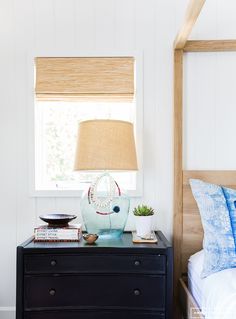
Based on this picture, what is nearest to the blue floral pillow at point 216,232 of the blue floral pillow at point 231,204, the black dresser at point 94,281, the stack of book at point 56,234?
the blue floral pillow at point 231,204

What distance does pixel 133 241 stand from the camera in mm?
2100

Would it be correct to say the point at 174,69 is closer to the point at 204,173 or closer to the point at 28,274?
the point at 204,173

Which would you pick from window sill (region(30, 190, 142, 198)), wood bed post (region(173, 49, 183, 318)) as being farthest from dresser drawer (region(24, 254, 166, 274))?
window sill (region(30, 190, 142, 198))

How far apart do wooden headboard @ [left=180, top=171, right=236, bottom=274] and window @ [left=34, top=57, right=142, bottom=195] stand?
0.37 meters

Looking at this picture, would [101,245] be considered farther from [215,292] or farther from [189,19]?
[189,19]

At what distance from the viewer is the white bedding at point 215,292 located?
1.46 meters

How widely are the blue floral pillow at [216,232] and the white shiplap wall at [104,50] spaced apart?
1.50ft

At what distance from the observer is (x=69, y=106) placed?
8.51 ft

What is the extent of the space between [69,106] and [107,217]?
90 cm

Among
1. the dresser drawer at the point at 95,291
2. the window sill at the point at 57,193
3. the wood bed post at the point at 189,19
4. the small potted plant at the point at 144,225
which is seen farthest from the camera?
the window sill at the point at 57,193

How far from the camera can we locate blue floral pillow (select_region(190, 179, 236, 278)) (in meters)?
1.85

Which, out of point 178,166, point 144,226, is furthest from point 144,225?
point 178,166

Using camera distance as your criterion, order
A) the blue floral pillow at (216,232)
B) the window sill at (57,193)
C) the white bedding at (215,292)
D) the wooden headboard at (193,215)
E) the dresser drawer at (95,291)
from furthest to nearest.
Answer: the window sill at (57,193), the wooden headboard at (193,215), the dresser drawer at (95,291), the blue floral pillow at (216,232), the white bedding at (215,292)

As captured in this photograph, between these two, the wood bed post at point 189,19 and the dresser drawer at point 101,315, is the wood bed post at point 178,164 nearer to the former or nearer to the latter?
the wood bed post at point 189,19
